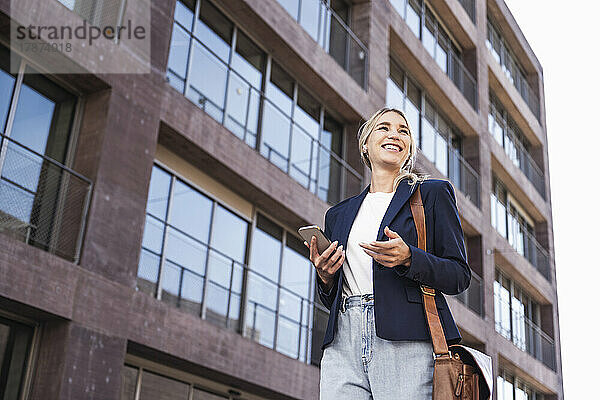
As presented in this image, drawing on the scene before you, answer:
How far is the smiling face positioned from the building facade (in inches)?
271

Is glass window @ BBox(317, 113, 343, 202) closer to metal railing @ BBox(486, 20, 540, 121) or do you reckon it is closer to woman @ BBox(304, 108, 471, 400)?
metal railing @ BBox(486, 20, 540, 121)

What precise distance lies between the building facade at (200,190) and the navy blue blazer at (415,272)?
703 cm

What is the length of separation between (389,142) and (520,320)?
24.7 metres

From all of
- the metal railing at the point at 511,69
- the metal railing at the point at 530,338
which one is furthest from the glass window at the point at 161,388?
the metal railing at the point at 511,69

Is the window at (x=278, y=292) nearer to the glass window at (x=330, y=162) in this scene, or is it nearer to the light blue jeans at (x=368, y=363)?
the glass window at (x=330, y=162)

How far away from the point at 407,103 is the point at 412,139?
18.5 m

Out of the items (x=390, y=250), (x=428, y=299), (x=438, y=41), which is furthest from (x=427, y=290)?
(x=438, y=41)

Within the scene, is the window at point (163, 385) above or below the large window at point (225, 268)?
below

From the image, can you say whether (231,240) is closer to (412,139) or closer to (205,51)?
(205,51)

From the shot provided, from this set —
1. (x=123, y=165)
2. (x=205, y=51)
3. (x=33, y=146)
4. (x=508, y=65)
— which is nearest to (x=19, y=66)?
(x=33, y=146)

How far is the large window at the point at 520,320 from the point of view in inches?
976

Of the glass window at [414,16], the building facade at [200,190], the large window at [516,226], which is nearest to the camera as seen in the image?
the building facade at [200,190]

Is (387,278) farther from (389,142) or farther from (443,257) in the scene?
(389,142)

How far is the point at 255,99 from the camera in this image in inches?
583
